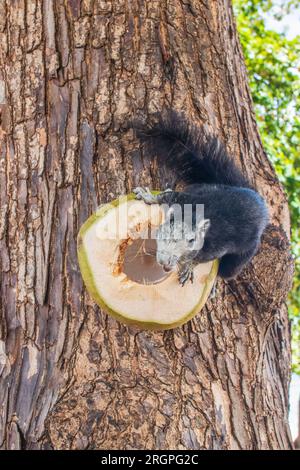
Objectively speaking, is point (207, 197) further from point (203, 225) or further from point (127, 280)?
point (127, 280)

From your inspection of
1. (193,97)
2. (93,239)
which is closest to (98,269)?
(93,239)

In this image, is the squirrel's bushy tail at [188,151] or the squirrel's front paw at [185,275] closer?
the squirrel's front paw at [185,275]

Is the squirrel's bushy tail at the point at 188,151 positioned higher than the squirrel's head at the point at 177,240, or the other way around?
the squirrel's bushy tail at the point at 188,151

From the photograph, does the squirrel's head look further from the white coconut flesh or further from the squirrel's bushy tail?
the squirrel's bushy tail

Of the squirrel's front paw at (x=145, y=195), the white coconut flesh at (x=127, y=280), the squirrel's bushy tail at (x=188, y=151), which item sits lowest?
the white coconut flesh at (x=127, y=280)

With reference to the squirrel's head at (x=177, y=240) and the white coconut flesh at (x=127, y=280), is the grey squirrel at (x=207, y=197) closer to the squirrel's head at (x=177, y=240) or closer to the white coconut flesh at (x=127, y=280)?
the squirrel's head at (x=177, y=240)

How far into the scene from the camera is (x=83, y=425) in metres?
1.29

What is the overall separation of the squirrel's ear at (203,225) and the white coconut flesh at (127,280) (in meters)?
0.17

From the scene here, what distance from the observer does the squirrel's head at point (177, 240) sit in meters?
1.43

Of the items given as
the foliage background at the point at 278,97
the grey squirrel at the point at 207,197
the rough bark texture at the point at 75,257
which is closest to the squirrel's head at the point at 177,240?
the grey squirrel at the point at 207,197

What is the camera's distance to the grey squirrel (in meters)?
1.51

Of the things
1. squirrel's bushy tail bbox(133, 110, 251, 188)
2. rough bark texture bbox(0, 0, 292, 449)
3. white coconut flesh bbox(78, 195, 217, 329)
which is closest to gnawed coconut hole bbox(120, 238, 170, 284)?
white coconut flesh bbox(78, 195, 217, 329)

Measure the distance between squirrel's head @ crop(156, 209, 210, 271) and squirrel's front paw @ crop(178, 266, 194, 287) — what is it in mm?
29

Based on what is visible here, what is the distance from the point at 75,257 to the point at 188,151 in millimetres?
412
